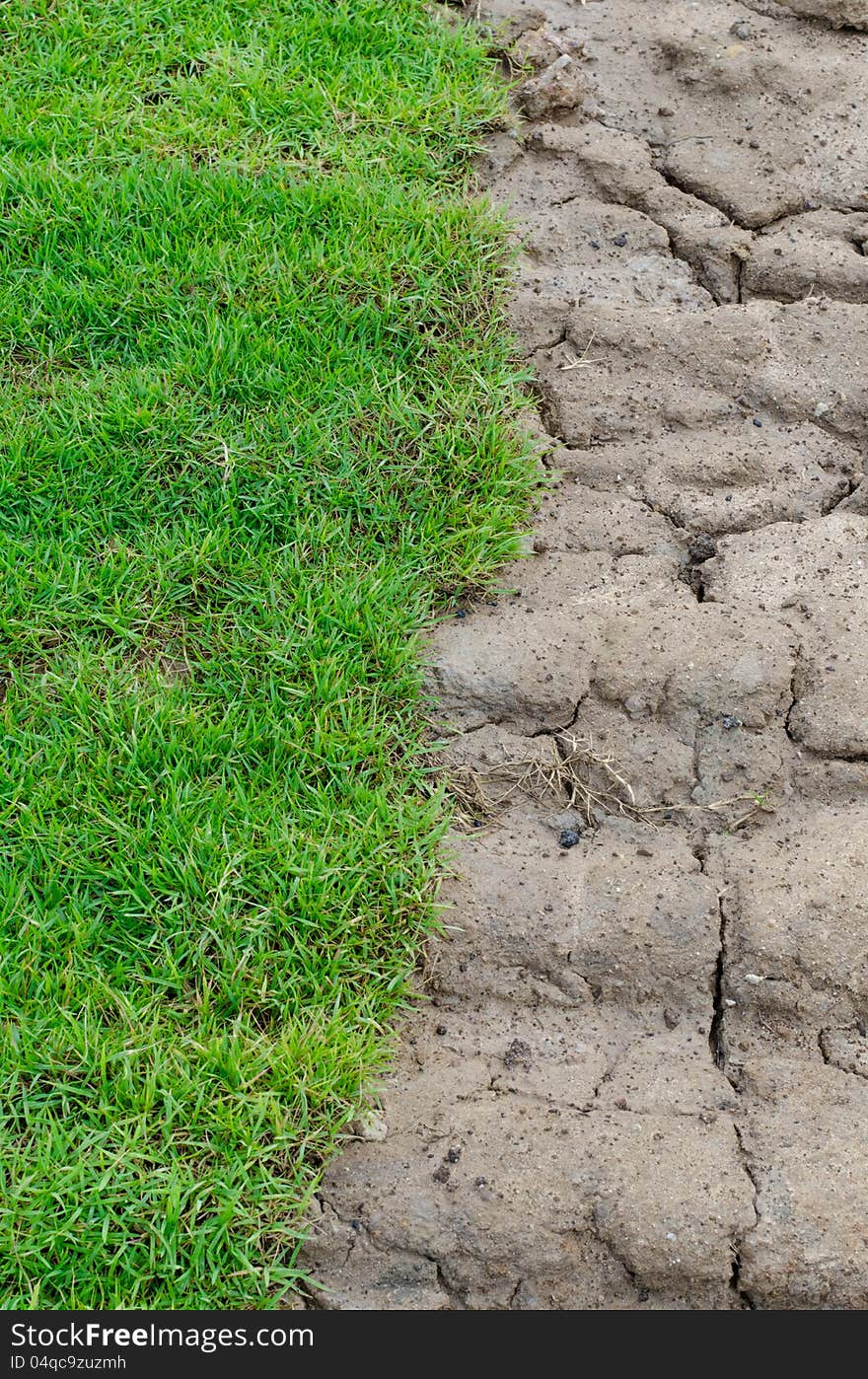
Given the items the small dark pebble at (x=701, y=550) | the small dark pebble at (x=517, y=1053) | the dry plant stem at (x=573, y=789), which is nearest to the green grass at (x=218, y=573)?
the dry plant stem at (x=573, y=789)

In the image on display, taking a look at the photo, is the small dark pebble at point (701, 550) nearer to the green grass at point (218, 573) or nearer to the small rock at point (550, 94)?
the green grass at point (218, 573)

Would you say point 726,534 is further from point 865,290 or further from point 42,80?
point 42,80

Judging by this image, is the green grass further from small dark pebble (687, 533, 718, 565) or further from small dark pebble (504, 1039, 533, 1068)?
small dark pebble (687, 533, 718, 565)

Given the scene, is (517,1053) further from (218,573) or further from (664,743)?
(218,573)

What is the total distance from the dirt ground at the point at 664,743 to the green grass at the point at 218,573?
0.47 feet

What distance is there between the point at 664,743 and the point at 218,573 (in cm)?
105

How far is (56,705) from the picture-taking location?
2596 millimetres

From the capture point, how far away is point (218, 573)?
282 cm

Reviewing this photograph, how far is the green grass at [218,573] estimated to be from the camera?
2.16 m

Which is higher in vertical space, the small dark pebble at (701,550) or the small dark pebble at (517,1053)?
the small dark pebble at (701,550)

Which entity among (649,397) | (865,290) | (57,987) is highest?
(865,290)

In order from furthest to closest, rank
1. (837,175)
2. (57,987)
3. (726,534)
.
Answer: (837,175), (726,534), (57,987)

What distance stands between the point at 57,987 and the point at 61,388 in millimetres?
1497

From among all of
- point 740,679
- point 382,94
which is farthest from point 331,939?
point 382,94
